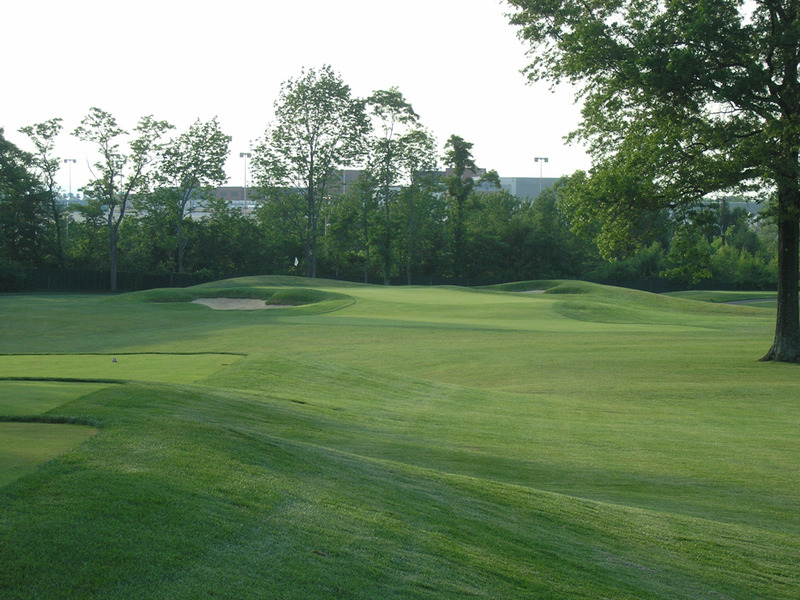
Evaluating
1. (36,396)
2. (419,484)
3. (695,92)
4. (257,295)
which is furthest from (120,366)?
(257,295)

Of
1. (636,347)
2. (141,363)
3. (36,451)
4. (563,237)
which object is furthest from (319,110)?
(36,451)

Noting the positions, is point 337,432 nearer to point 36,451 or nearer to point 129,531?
point 36,451

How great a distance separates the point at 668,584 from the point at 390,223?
69.1m

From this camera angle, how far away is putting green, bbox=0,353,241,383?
13.0m

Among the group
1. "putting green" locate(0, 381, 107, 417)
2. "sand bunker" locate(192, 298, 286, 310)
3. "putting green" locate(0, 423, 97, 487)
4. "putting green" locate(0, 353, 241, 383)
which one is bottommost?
"sand bunker" locate(192, 298, 286, 310)

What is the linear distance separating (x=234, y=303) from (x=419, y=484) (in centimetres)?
3638

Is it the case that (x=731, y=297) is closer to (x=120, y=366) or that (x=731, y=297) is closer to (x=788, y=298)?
(x=788, y=298)

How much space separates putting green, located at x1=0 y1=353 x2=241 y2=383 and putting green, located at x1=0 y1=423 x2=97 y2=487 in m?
4.82

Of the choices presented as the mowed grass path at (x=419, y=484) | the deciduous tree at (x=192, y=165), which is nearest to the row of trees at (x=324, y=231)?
the deciduous tree at (x=192, y=165)

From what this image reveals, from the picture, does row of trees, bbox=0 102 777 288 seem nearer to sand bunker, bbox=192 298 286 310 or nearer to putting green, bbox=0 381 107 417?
sand bunker, bbox=192 298 286 310

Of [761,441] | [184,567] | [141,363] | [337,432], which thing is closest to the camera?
[184,567]

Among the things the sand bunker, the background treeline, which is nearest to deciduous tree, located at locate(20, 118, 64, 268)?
the background treeline

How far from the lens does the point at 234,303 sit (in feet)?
139

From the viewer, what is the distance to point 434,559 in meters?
5.01
